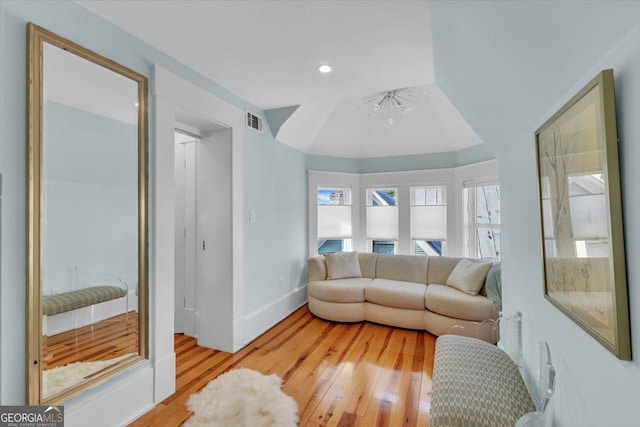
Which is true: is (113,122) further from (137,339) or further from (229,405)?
(229,405)

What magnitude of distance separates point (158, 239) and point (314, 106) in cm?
246

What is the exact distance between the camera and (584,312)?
87 cm

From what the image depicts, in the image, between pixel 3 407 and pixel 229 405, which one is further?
pixel 229 405

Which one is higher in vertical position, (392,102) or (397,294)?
(392,102)

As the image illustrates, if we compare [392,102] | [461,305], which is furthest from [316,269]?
[392,102]

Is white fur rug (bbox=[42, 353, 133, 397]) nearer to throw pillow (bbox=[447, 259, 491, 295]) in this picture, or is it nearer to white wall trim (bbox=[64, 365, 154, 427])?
white wall trim (bbox=[64, 365, 154, 427])

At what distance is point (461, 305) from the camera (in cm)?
297

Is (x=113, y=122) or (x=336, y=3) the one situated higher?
(x=336, y=3)

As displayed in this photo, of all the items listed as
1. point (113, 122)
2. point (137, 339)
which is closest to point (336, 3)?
point (113, 122)

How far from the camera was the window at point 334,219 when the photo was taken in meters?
4.59

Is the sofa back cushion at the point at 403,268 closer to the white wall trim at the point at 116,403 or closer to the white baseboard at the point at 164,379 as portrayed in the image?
the white baseboard at the point at 164,379

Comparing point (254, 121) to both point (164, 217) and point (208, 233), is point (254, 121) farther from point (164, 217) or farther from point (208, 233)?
point (164, 217)

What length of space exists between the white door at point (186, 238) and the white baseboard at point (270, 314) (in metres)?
0.64

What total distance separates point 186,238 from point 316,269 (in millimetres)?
1719
